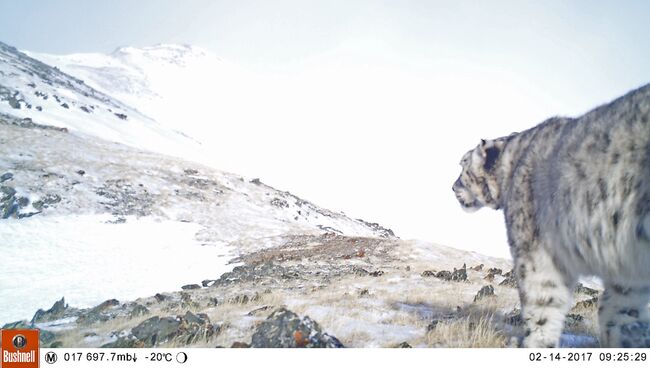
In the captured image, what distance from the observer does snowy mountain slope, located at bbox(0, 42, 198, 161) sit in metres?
49.0

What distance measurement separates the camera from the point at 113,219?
96.3ft

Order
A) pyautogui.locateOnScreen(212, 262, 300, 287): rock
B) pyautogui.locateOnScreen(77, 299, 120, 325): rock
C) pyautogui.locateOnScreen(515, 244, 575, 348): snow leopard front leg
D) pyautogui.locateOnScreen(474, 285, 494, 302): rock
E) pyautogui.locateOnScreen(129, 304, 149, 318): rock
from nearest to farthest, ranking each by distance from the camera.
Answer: pyautogui.locateOnScreen(515, 244, 575, 348): snow leopard front leg < pyautogui.locateOnScreen(474, 285, 494, 302): rock < pyautogui.locateOnScreen(129, 304, 149, 318): rock < pyautogui.locateOnScreen(77, 299, 120, 325): rock < pyautogui.locateOnScreen(212, 262, 300, 287): rock

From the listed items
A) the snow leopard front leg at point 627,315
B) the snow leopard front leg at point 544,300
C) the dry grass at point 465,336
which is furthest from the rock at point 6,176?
the snow leopard front leg at point 627,315

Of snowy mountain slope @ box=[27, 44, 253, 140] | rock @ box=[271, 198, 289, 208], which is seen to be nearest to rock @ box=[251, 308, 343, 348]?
rock @ box=[271, 198, 289, 208]

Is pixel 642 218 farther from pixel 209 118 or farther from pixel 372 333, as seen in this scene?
pixel 209 118

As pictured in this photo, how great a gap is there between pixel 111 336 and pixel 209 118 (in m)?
129

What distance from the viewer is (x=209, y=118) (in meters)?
130

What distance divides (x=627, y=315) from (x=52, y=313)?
54.9 feet

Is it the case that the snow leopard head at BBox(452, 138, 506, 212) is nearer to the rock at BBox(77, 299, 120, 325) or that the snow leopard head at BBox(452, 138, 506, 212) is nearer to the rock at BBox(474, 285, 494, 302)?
the rock at BBox(474, 285, 494, 302)

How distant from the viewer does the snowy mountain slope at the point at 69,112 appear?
49000 millimetres

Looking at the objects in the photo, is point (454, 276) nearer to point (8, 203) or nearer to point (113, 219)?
point (113, 219)

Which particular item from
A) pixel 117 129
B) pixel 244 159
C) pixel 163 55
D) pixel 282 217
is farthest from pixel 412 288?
pixel 163 55

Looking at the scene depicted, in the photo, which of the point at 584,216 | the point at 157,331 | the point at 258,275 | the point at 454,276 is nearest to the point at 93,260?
the point at 258,275
